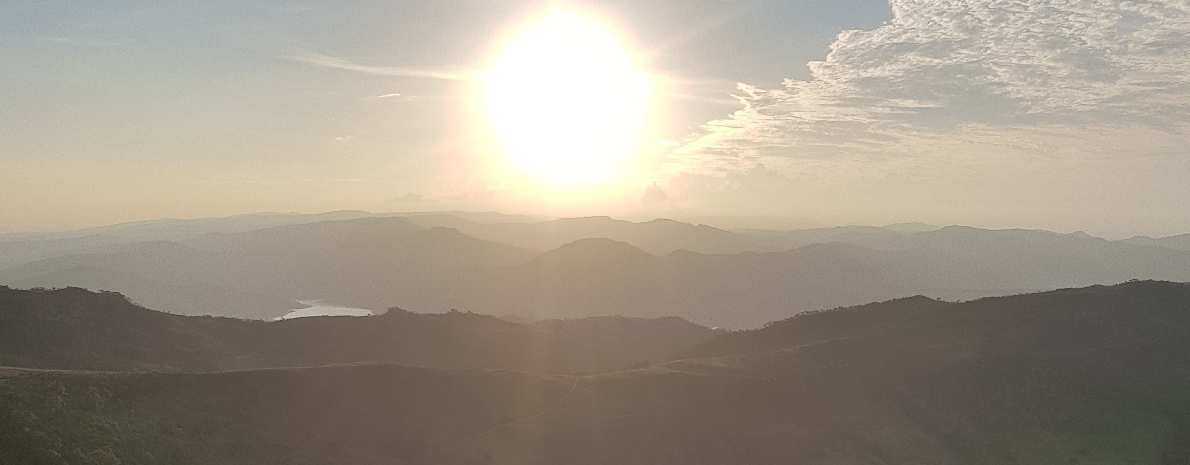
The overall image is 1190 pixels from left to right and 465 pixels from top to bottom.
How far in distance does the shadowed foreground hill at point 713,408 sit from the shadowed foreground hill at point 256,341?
3297cm

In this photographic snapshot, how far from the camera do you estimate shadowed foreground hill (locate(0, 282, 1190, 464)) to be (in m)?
30.2

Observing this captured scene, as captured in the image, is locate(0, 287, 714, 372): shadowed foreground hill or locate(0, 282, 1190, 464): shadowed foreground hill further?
locate(0, 287, 714, 372): shadowed foreground hill

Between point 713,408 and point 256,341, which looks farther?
point 256,341

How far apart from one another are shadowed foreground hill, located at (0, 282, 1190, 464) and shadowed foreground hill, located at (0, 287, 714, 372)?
108ft

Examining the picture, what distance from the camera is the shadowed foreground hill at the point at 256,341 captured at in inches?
2325

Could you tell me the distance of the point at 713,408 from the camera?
43250 mm

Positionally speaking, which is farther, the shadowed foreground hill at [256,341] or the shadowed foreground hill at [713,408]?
the shadowed foreground hill at [256,341]

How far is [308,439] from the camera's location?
1332 inches

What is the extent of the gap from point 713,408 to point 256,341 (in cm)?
5780

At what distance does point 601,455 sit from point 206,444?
20.3m

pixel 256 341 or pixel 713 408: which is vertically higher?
pixel 713 408

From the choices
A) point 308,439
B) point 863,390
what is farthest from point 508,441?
point 863,390

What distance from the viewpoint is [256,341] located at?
74.5 meters

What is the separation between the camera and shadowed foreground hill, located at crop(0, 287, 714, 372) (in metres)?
59.1
